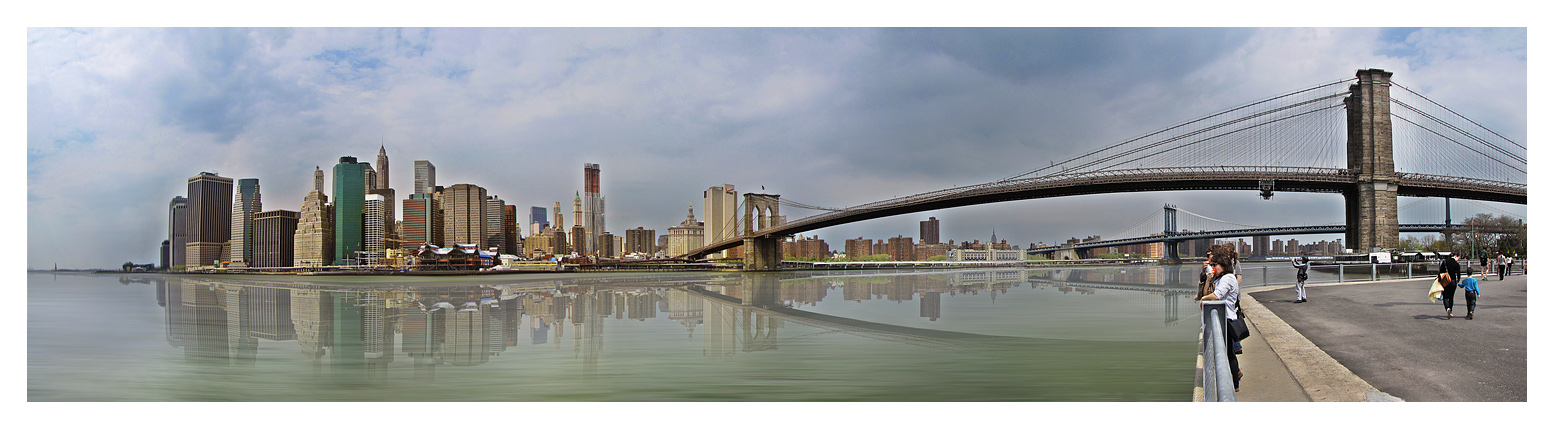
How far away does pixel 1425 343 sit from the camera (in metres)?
5.70

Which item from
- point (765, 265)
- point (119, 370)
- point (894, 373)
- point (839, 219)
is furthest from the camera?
point (765, 265)

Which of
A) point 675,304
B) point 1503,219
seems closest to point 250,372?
point 675,304

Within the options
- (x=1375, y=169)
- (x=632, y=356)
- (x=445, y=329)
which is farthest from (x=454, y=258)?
(x=1375, y=169)

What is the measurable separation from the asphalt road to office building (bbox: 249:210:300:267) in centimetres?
6290

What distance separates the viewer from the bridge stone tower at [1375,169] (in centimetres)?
2700

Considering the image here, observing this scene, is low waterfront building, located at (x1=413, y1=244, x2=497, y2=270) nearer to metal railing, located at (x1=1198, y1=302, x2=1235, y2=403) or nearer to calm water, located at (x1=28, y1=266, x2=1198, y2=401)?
calm water, located at (x1=28, y1=266, x2=1198, y2=401)

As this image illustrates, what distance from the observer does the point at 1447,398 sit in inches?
155

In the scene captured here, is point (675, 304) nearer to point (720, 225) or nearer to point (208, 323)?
point (208, 323)

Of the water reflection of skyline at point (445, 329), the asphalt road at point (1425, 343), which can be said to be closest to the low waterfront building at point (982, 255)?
the water reflection of skyline at point (445, 329)

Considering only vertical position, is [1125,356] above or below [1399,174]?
below

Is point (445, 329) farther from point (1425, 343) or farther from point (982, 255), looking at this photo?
point (982, 255)

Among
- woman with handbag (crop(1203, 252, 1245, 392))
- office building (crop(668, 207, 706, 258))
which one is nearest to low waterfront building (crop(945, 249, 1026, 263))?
office building (crop(668, 207, 706, 258))

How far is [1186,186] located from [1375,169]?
22.2ft

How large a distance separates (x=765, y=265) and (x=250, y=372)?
137 feet
